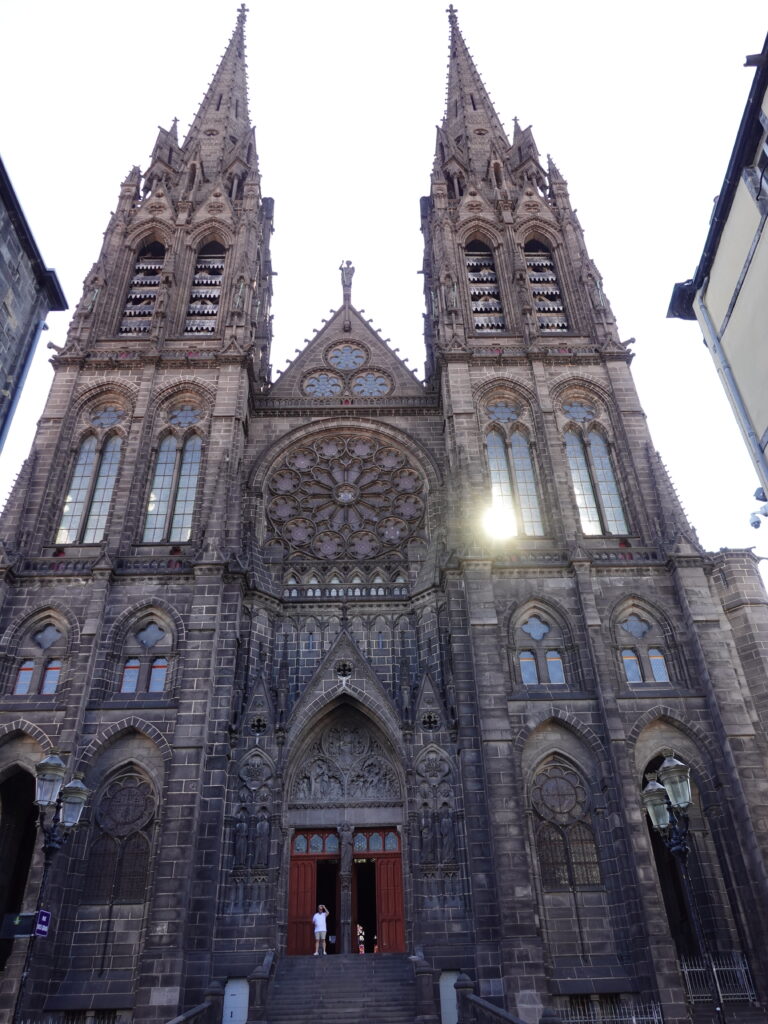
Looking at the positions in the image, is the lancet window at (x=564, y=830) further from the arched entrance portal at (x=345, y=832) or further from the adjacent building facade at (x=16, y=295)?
the adjacent building facade at (x=16, y=295)

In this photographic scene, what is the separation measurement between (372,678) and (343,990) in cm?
771

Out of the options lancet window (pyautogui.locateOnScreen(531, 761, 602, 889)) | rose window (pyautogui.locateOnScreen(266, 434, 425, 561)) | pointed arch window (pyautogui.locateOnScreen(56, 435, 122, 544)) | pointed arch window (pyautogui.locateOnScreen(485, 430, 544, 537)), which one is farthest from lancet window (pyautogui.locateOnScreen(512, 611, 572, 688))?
pointed arch window (pyautogui.locateOnScreen(56, 435, 122, 544))

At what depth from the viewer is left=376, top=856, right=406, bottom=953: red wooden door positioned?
19969mm

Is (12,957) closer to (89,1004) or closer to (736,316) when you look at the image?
(89,1004)

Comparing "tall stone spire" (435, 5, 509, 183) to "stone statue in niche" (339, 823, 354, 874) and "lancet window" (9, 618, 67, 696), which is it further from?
"stone statue in niche" (339, 823, 354, 874)

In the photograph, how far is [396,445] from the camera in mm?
28750

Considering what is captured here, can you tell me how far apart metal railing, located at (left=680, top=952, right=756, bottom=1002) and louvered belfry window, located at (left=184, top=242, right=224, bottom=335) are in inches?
987

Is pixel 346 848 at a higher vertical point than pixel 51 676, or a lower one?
lower

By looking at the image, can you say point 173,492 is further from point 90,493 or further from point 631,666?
point 631,666

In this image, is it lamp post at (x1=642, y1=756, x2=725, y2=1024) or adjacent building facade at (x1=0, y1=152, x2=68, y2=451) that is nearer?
lamp post at (x1=642, y1=756, x2=725, y2=1024)

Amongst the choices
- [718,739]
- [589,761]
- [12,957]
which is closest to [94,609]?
[12,957]

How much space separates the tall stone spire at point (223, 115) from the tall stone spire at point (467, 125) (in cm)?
1046

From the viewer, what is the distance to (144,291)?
31.8 meters

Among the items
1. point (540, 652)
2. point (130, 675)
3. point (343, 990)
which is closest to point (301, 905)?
point (343, 990)
